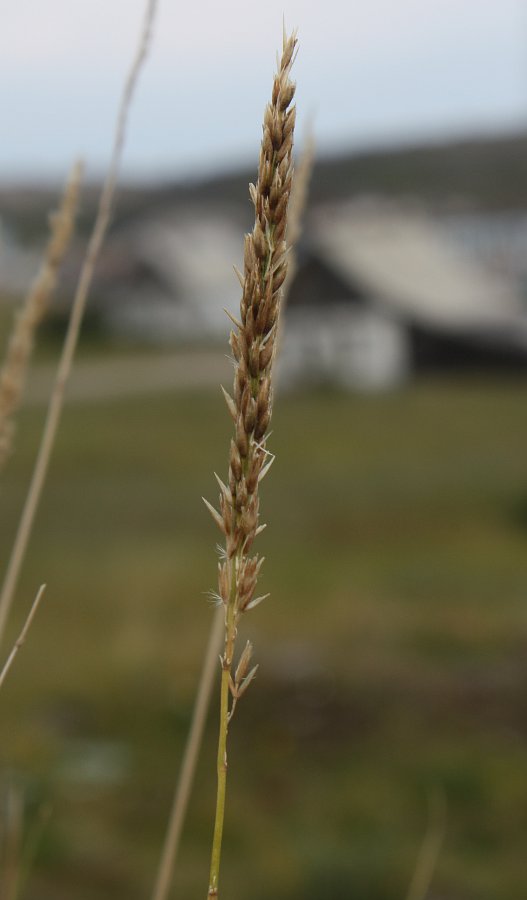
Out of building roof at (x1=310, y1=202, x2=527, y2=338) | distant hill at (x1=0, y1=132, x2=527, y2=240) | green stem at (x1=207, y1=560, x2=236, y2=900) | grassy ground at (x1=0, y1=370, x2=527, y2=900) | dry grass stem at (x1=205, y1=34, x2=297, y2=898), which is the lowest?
grassy ground at (x1=0, y1=370, x2=527, y2=900)

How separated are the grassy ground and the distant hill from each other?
5171 centimetres

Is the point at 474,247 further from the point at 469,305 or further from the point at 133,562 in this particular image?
the point at 133,562

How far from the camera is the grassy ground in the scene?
822 cm

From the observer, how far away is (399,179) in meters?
73.5

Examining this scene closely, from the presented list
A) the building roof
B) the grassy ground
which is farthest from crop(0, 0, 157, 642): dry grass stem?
the building roof

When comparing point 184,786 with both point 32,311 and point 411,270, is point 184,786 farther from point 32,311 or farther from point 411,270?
point 411,270

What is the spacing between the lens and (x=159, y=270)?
57375 millimetres

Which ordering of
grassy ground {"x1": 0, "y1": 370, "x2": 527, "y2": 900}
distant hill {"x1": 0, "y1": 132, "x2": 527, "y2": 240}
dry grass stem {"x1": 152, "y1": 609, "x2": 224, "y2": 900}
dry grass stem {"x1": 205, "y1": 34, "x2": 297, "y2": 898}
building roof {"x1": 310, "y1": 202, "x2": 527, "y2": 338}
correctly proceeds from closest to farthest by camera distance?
dry grass stem {"x1": 205, "y1": 34, "x2": 297, "y2": 898}
dry grass stem {"x1": 152, "y1": 609, "x2": 224, "y2": 900}
grassy ground {"x1": 0, "y1": 370, "x2": 527, "y2": 900}
building roof {"x1": 310, "y1": 202, "x2": 527, "y2": 338}
distant hill {"x1": 0, "y1": 132, "x2": 527, "y2": 240}

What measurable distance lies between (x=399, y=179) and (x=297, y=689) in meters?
65.7

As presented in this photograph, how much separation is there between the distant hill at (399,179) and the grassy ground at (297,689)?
170ft

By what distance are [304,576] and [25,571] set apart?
11.8 feet

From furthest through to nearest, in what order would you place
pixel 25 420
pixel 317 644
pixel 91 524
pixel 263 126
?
pixel 25 420, pixel 91 524, pixel 317 644, pixel 263 126

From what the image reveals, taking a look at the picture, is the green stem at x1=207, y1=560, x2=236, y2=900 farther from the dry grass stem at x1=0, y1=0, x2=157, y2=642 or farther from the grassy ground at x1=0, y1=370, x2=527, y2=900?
the grassy ground at x1=0, y1=370, x2=527, y2=900

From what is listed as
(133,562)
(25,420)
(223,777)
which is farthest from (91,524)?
(223,777)
